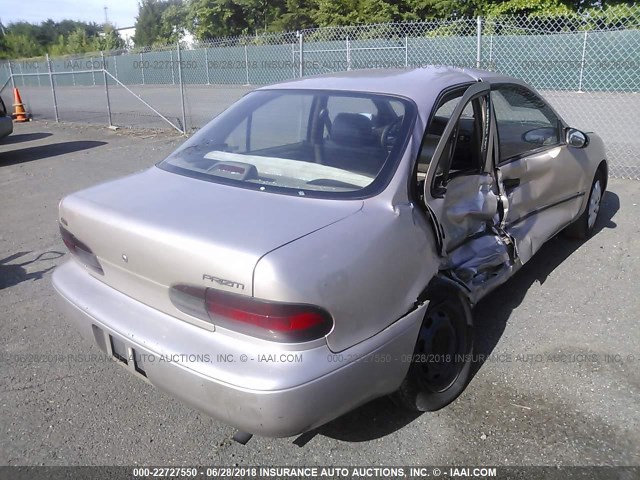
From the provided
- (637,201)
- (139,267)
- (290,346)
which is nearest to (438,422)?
(290,346)

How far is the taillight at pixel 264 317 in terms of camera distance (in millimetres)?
2105

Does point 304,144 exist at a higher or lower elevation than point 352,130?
lower

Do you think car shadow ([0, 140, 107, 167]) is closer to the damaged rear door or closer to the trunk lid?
the trunk lid

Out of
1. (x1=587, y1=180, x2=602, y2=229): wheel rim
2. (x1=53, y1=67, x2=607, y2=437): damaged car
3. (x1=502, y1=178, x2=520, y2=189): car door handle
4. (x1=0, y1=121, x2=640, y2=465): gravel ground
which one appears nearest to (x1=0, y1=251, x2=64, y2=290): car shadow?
(x1=0, y1=121, x2=640, y2=465): gravel ground

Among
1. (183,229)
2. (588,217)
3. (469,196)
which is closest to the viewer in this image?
(183,229)

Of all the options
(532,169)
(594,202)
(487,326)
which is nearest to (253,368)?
(487,326)

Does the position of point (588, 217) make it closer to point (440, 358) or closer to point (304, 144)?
point (440, 358)

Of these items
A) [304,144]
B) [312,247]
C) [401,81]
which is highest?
[401,81]

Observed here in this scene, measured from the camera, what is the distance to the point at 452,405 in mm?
3018

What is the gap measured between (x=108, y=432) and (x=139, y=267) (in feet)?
3.20

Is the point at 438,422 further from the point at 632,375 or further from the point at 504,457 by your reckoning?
the point at 632,375

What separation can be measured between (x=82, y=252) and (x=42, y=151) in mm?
9891

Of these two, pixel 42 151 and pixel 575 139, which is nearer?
pixel 575 139

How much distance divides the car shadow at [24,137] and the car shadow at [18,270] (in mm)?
9191
